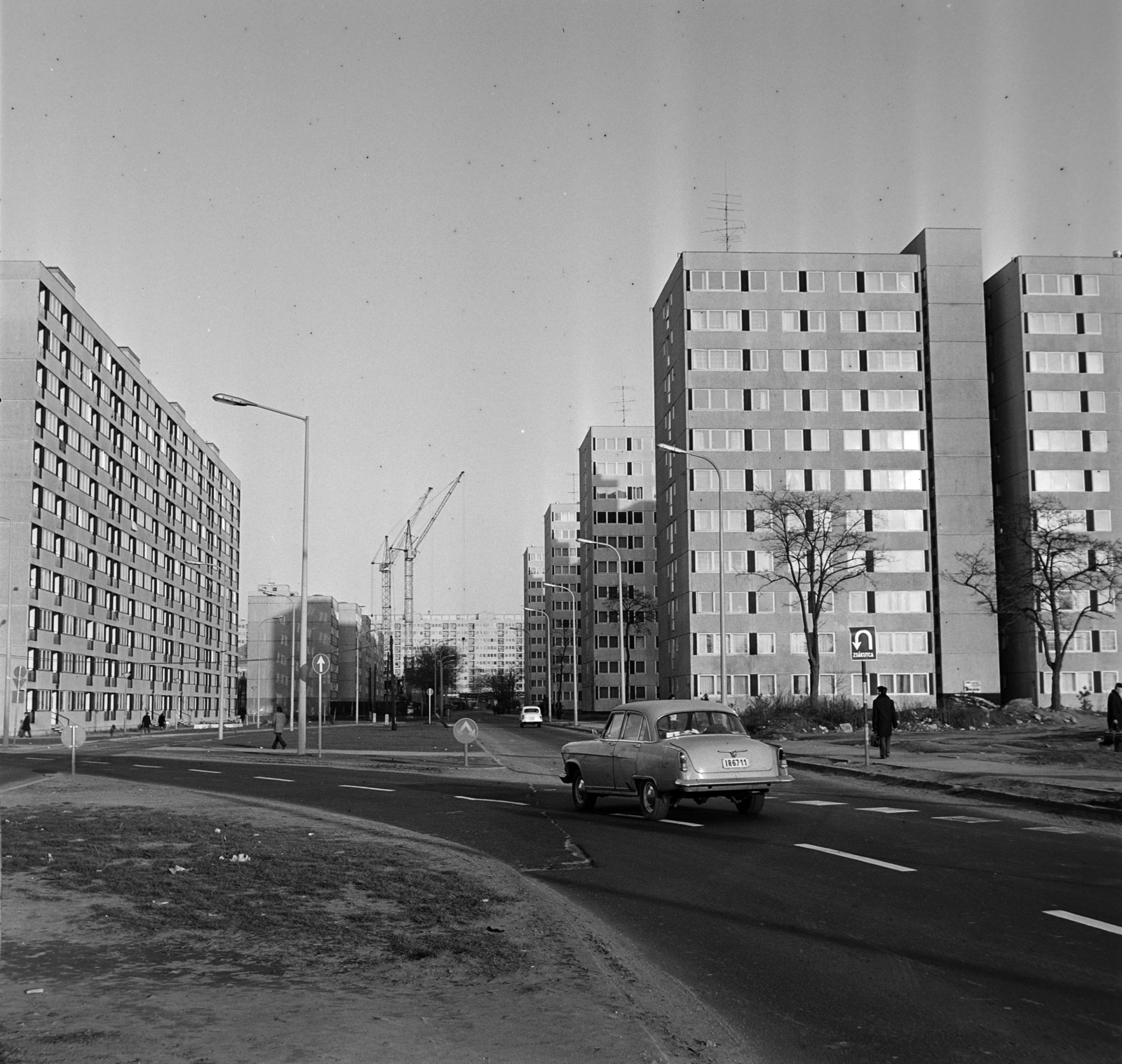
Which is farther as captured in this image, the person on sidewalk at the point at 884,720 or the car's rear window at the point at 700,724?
the person on sidewalk at the point at 884,720

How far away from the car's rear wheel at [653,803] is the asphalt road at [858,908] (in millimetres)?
161

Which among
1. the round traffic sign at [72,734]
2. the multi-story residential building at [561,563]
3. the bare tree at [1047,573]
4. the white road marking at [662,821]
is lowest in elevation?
the white road marking at [662,821]

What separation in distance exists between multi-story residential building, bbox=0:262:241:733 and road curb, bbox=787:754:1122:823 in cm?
3200

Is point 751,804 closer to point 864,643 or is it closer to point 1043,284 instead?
point 864,643

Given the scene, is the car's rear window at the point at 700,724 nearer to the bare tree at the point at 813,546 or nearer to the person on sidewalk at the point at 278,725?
the person on sidewalk at the point at 278,725

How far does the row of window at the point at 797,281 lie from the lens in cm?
8506

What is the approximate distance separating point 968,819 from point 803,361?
239ft

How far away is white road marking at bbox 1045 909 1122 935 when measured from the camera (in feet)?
25.7

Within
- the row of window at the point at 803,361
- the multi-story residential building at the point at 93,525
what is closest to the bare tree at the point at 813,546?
the row of window at the point at 803,361

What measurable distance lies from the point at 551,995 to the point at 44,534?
247 feet

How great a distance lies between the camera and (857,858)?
11602 millimetres

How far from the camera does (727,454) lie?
276 ft

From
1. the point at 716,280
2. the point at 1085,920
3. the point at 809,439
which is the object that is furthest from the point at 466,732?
the point at 716,280

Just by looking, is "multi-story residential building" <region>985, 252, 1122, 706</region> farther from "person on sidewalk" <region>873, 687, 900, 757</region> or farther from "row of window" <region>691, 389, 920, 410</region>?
"person on sidewalk" <region>873, 687, 900, 757</region>
